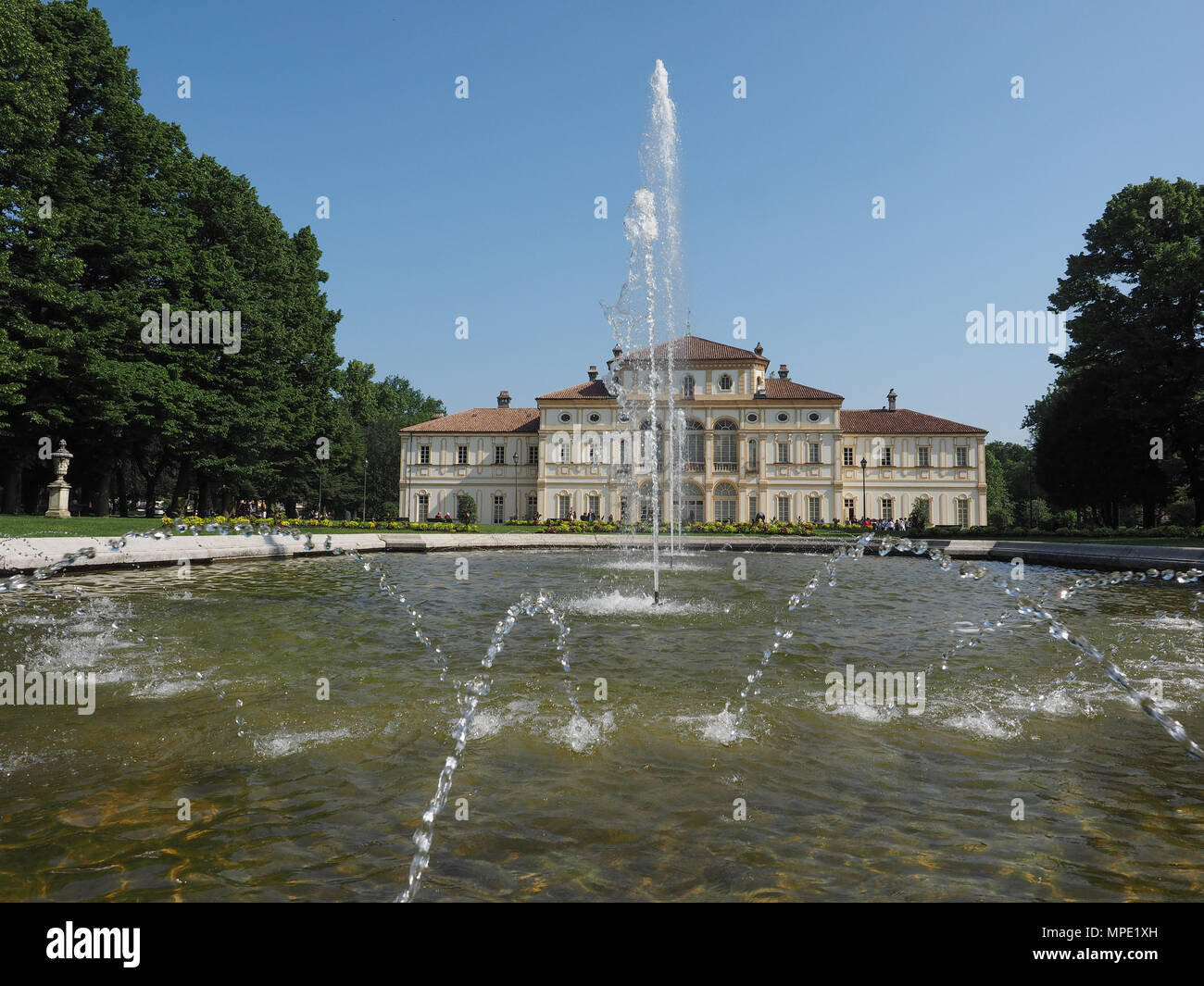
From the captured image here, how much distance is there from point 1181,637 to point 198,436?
113 feet

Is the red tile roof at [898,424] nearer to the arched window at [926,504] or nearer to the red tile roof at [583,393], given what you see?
the arched window at [926,504]

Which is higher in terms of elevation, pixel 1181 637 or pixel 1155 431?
pixel 1155 431

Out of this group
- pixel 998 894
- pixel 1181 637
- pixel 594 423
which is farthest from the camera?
pixel 594 423

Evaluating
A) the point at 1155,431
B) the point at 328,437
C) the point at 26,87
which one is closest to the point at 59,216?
the point at 26,87

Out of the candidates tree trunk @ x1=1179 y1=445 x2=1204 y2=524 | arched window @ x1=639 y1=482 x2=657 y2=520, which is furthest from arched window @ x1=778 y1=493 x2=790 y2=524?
tree trunk @ x1=1179 y1=445 x2=1204 y2=524

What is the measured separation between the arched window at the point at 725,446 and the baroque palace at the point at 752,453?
68mm

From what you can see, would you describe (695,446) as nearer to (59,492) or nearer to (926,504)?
(926,504)

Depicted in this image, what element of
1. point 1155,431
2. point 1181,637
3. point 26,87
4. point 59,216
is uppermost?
point 26,87

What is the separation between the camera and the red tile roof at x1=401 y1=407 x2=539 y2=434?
2308 inches

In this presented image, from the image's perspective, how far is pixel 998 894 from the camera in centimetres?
306

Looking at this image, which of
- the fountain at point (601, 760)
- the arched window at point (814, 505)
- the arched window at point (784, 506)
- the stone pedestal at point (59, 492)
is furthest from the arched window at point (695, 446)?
the fountain at point (601, 760)
